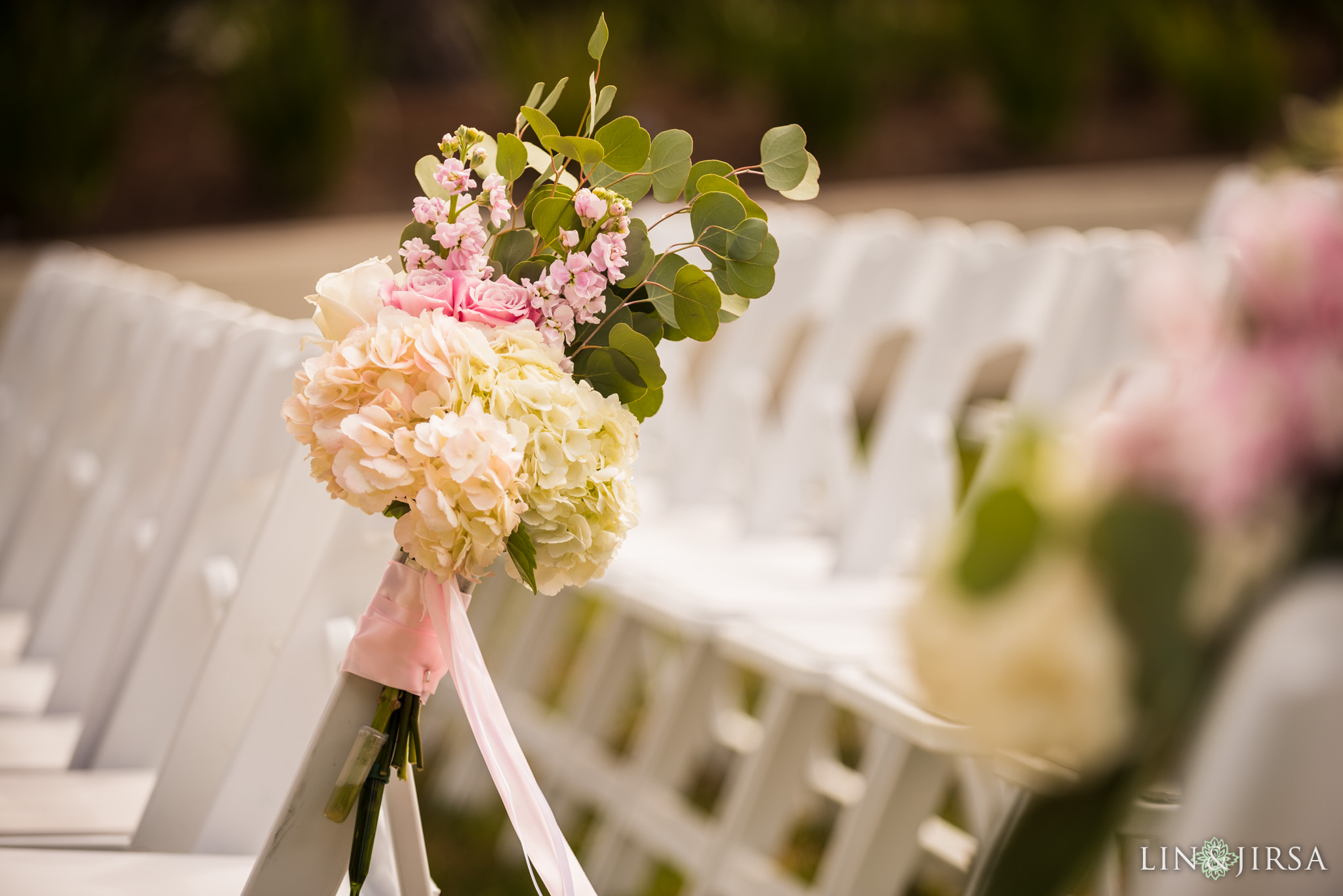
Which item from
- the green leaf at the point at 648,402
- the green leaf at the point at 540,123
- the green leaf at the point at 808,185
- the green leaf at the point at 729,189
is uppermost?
the green leaf at the point at 808,185

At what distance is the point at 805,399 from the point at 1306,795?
3.13m

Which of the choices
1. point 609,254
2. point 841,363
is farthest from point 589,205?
point 841,363

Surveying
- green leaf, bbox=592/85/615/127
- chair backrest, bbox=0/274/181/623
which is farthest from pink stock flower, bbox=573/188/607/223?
chair backrest, bbox=0/274/181/623

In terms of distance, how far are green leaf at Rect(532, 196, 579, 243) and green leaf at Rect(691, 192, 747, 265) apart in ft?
0.41

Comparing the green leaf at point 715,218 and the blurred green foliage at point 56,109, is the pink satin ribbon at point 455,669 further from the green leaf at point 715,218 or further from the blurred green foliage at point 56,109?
the blurred green foliage at point 56,109

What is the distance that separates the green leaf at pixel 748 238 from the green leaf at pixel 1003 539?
32.8 inches

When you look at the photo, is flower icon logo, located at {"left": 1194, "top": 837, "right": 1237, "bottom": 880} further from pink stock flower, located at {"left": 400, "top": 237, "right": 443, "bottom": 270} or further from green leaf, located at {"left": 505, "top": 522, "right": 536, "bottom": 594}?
pink stock flower, located at {"left": 400, "top": 237, "right": 443, "bottom": 270}

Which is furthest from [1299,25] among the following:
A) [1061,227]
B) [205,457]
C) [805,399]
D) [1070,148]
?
[205,457]

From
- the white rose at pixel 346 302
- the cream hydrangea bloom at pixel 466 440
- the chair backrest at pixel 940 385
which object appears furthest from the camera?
the chair backrest at pixel 940 385

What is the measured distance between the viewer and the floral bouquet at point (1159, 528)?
0.51 m

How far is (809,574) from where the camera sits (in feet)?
10.5

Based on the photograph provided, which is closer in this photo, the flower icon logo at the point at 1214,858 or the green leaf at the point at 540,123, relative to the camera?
the flower icon logo at the point at 1214,858

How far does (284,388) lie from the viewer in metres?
1.95

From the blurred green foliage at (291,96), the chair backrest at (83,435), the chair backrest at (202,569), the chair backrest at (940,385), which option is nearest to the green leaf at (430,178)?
the chair backrest at (202,569)
